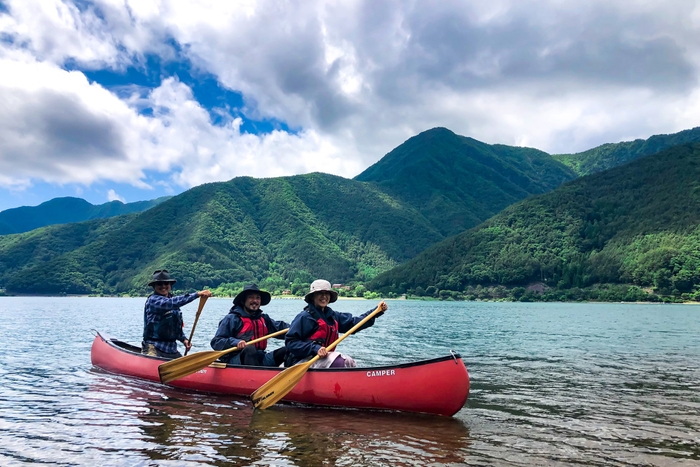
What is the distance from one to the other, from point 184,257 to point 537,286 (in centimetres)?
13000

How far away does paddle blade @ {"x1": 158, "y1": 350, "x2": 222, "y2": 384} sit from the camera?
12.9 metres

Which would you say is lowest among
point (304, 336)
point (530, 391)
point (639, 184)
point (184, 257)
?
point (530, 391)

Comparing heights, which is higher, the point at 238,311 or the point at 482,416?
the point at 238,311

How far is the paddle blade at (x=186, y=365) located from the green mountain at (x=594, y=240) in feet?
423

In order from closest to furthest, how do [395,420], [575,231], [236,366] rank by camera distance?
[395,420]
[236,366]
[575,231]

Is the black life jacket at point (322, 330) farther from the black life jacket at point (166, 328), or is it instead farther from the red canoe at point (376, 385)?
the black life jacket at point (166, 328)

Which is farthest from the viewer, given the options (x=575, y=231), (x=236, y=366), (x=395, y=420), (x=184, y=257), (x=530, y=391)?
(x=184, y=257)

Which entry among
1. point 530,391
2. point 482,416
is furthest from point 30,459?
point 530,391

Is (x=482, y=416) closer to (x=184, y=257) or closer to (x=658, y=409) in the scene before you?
(x=658, y=409)

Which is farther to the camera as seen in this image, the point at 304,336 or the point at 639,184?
the point at 639,184

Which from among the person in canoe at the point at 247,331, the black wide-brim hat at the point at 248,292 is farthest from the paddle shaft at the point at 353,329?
the black wide-brim hat at the point at 248,292

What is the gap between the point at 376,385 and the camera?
10797mm

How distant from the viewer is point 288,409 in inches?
459

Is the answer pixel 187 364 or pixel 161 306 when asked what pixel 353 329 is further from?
pixel 161 306
